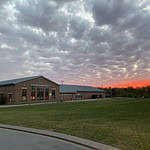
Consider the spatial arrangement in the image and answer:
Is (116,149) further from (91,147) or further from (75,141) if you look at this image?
(75,141)

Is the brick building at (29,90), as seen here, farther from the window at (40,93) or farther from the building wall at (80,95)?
the building wall at (80,95)

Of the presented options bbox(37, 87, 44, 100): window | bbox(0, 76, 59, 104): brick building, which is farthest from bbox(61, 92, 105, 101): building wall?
bbox(37, 87, 44, 100): window

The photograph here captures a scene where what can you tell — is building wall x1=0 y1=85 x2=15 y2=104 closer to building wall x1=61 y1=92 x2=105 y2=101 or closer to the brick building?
the brick building

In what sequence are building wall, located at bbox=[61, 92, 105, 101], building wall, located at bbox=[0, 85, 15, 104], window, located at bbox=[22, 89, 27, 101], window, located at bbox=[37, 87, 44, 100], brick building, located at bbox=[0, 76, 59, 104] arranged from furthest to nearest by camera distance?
building wall, located at bbox=[61, 92, 105, 101] < window, located at bbox=[37, 87, 44, 100] < window, located at bbox=[22, 89, 27, 101] < brick building, located at bbox=[0, 76, 59, 104] < building wall, located at bbox=[0, 85, 15, 104]

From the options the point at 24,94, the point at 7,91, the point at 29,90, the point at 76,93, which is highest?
the point at 29,90

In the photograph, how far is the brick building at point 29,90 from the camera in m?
44.9

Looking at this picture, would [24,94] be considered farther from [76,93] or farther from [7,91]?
[76,93]

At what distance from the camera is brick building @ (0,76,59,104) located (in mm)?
44875

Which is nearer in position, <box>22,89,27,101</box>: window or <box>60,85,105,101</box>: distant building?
<box>22,89,27,101</box>: window

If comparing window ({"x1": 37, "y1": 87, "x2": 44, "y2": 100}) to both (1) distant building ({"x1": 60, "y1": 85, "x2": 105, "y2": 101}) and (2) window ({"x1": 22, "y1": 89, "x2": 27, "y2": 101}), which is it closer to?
(2) window ({"x1": 22, "y1": 89, "x2": 27, "y2": 101})

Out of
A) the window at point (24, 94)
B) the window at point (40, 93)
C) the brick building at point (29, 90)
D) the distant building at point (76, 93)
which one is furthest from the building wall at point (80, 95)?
the window at point (24, 94)

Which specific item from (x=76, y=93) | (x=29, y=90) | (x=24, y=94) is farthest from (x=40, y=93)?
(x=76, y=93)

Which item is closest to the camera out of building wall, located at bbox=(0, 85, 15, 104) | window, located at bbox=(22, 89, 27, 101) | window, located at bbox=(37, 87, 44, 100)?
building wall, located at bbox=(0, 85, 15, 104)

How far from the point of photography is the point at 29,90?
47.6 metres
